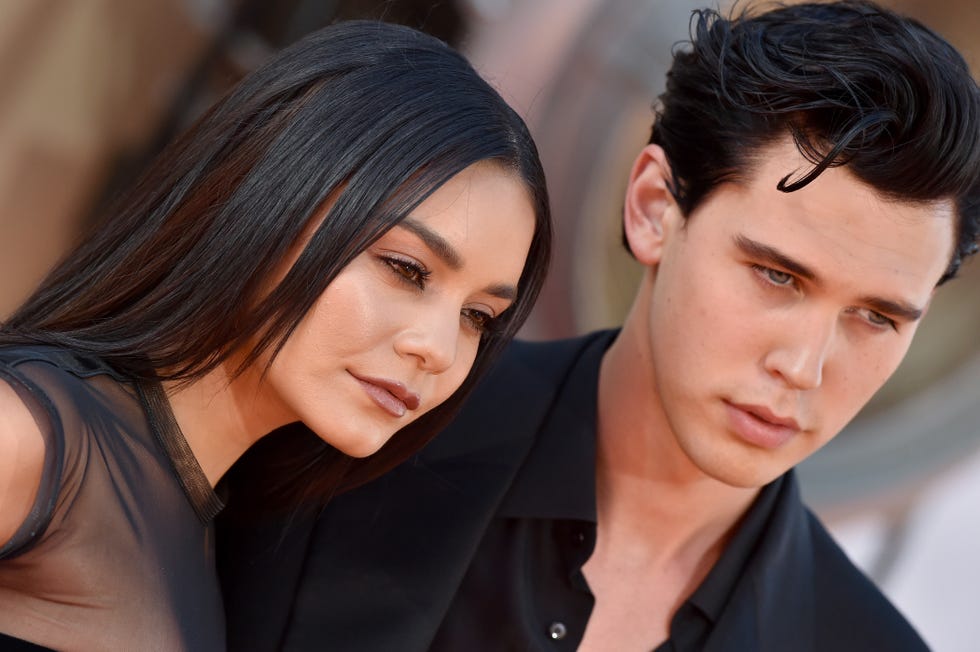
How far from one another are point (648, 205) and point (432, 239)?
1.73 ft

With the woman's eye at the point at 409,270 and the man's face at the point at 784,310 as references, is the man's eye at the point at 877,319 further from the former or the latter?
the woman's eye at the point at 409,270

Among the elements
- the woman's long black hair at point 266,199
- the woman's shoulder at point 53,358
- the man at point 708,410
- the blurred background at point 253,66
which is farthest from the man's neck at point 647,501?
the woman's shoulder at point 53,358

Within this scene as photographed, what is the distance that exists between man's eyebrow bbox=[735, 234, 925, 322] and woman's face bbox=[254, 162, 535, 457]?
1.09ft

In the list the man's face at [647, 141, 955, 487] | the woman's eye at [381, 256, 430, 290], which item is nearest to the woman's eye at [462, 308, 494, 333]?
the woman's eye at [381, 256, 430, 290]

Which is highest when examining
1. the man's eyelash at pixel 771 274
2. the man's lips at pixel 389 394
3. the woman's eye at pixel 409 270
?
the man's eyelash at pixel 771 274

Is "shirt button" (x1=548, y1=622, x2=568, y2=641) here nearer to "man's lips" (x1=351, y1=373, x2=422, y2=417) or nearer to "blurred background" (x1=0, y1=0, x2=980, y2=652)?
"man's lips" (x1=351, y1=373, x2=422, y2=417)

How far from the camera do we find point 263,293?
3.67ft

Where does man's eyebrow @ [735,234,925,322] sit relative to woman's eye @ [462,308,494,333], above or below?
above

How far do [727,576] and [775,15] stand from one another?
73 cm

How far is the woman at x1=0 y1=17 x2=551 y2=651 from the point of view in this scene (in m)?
1.08

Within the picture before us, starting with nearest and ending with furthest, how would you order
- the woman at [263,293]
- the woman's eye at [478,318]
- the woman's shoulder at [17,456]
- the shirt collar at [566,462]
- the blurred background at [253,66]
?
the woman's shoulder at [17,456] < the woman at [263,293] < the woman's eye at [478,318] < the shirt collar at [566,462] < the blurred background at [253,66]

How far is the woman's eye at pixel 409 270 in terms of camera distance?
1.13 m

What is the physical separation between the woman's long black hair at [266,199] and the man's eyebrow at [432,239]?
13mm

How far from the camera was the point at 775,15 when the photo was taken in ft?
4.93
